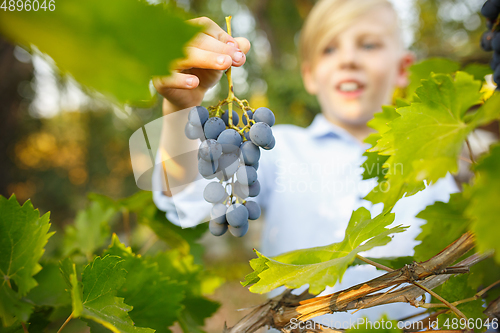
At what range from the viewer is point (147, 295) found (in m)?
0.38

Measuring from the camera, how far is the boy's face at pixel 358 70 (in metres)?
1.09

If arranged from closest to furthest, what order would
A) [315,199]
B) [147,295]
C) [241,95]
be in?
[147,295] → [315,199] → [241,95]

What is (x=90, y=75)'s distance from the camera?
5.1 inches

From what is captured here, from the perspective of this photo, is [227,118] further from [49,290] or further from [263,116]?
[49,290]

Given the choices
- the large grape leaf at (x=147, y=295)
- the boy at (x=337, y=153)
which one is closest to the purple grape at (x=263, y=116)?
the large grape leaf at (x=147, y=295)

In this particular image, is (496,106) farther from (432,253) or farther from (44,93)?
(44,93)

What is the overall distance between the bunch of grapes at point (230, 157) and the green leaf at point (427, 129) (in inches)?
4.7

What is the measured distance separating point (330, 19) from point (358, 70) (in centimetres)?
26

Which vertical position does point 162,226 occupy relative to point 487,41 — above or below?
below

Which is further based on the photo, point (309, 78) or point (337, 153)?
point (309, 78)

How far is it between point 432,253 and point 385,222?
13 centimetres

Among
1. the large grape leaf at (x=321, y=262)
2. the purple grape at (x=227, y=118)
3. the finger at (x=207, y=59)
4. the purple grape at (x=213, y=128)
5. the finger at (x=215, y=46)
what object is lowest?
the large grape leaf at (x=321, y=262)

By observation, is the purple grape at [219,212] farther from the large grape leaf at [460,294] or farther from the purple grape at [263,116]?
the large grape leaf at [460,294]

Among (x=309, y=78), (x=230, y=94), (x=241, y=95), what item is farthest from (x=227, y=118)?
(x=241, y=95)
